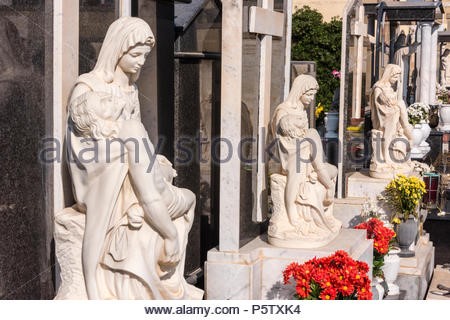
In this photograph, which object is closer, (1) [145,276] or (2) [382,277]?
(1) [145,276]

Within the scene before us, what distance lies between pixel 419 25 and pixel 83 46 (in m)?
15.9

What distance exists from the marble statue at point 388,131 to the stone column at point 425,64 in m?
9.61

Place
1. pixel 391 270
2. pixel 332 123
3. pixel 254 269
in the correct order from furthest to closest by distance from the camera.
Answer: pixel 332 123 → pixel 391 270 → pixel 254 269

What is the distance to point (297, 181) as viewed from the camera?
6602 mm

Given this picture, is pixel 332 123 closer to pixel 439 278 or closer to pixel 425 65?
pixel 439 278

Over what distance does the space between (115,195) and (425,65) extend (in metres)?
16.3

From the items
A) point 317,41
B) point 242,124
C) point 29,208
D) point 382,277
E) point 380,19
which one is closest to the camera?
point 29,208

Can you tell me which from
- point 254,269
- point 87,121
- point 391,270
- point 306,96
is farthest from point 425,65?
point 87,121

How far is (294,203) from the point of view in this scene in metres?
6.62

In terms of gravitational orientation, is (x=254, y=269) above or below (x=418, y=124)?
below

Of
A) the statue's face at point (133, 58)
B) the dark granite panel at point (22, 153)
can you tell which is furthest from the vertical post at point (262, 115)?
the dark granite panel at point (22, 153)

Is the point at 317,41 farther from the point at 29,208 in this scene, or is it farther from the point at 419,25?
the point at 29,208

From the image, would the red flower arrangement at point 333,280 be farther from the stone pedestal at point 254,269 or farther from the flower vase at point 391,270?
the flower vase at point 391,270

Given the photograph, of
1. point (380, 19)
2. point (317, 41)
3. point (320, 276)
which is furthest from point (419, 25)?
point (320, 276)
